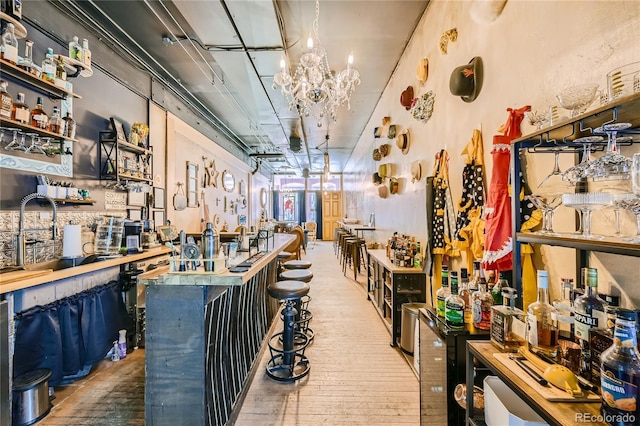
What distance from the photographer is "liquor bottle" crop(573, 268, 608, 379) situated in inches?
38.1

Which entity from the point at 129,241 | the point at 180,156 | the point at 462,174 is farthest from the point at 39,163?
the point at 462,174

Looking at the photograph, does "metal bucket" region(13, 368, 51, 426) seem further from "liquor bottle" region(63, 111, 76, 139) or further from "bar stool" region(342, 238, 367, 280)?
"bar stool" region(342, 238, 367, 280)

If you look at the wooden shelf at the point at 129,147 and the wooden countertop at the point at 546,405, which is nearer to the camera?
the wooden countertop at the point at 546,405

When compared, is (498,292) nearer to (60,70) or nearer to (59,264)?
(59,264)

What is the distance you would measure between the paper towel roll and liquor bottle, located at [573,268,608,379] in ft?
12.0

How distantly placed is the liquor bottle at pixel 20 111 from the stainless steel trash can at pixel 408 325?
3727mm

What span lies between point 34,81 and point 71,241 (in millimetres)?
1395

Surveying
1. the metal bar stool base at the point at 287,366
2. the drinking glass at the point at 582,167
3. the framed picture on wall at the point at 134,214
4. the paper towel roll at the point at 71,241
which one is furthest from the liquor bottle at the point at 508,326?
the framed picture on wall at the point at 134,214

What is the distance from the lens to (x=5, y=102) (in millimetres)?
2055

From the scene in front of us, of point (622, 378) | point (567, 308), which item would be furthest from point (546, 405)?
point (567, 308)

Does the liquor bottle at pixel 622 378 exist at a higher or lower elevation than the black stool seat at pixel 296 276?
higher

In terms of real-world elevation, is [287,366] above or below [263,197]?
below

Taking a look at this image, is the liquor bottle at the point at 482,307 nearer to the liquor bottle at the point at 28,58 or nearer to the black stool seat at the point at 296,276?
the black stool seat at the point at 296,276

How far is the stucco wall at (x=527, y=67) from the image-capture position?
113 centimetres
